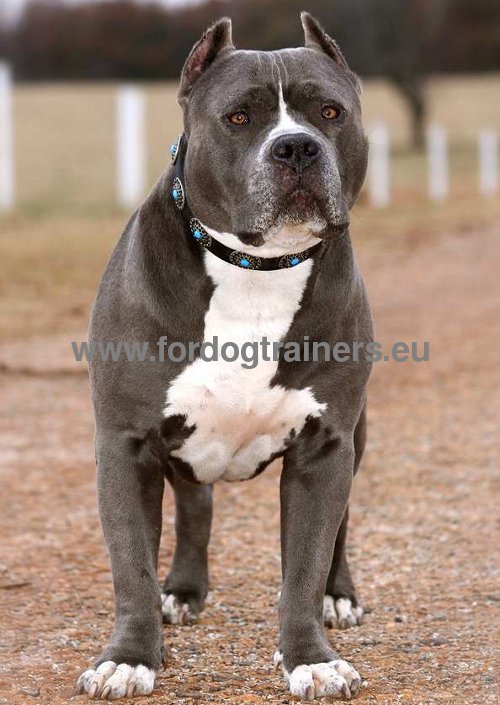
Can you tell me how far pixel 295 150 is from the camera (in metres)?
3.47

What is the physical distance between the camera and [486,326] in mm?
10461

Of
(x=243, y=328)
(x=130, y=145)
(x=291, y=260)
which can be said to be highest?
(x=291, y=260)

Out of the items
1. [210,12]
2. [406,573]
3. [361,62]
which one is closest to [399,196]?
[361,62]

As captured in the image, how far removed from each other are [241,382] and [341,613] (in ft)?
3.16

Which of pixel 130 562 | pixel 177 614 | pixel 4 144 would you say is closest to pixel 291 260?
pixel 130 562

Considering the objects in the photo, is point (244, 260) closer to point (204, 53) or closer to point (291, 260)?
point (291, 260)

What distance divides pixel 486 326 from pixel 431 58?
Result: 112 ft

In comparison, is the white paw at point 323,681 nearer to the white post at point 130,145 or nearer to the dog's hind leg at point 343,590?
the dog's hind leg at point 343,590

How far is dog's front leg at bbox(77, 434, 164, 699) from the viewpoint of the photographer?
3521 millimetres

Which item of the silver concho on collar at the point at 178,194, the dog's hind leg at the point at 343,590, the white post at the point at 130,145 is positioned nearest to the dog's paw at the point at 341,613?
the dog's hind leg at the point at 343,590

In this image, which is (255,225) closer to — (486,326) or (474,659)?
(474,659)

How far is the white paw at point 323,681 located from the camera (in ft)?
11.4

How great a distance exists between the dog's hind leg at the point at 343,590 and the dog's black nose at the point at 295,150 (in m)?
1.00

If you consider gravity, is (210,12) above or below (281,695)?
below
